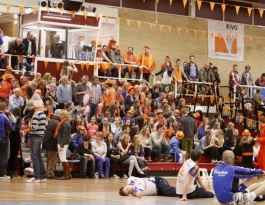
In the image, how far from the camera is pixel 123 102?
27.3 m

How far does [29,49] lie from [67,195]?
1418 cm

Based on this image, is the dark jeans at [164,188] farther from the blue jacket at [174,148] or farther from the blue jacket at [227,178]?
the blue jacket at [174,148]

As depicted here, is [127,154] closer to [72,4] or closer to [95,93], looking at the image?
[95,93]

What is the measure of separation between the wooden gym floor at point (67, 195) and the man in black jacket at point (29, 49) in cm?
997

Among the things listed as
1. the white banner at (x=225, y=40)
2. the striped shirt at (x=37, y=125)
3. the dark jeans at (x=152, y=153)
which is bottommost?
the dark jeans at (x=152, y=153)

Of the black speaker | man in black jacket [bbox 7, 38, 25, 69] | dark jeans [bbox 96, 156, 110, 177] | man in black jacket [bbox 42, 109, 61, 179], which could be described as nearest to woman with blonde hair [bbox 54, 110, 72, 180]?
man in black jacket [bbox 42, 109, 61, 179]

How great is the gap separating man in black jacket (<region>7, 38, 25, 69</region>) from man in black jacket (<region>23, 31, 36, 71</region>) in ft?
1.18

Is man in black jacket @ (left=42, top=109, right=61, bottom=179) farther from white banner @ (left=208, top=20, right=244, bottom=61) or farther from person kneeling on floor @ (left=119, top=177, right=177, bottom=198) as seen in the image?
white banner @ (left=208, top=20, right=244, bottom=61)

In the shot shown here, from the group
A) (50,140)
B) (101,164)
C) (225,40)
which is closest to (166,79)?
(225,40)

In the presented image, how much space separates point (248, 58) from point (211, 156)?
1347cm

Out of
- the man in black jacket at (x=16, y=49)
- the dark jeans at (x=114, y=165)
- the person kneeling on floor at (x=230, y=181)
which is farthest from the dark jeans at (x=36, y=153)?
the man in black jacket at (x=16, y=49)

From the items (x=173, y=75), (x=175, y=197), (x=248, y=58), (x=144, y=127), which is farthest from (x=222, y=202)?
(x=248, y=58)

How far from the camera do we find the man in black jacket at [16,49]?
2767 centimetres

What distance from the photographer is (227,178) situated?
14016 mm
